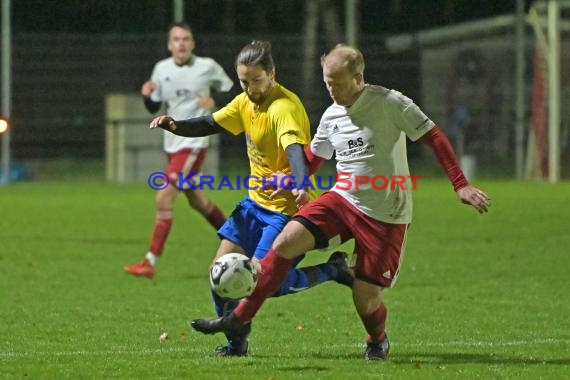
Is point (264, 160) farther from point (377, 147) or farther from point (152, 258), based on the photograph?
point (152, 258)

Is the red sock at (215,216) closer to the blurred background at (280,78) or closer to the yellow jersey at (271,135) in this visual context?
the yellow jersey at (271,135)

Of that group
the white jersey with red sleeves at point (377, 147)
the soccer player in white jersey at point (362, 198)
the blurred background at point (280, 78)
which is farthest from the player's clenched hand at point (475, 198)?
the blurred background at point (280, 78)

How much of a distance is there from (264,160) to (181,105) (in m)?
5.39

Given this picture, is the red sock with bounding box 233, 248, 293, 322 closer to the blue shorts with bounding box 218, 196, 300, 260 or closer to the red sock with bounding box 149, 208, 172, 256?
the blue shorts with bounding box 218, 196, 300, 260

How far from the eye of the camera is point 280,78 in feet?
85.7

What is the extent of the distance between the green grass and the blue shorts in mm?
616

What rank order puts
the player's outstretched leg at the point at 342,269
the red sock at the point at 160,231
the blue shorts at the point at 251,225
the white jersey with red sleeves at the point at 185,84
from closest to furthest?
the blue shorts at the point at 251,225, the player's outstretched leg at the point at 342,269, the red sock at the point at 160,231, the white jersey with red sleeves at the point at 185,84

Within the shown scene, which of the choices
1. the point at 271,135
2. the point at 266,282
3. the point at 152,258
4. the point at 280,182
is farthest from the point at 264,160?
the point at 152,258

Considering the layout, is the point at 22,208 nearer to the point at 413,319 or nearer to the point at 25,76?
the point at 25,76

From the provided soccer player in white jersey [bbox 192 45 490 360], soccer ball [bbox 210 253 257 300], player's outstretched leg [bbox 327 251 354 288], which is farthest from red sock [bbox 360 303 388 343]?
soccer ball [bbox 210 253 257 300]

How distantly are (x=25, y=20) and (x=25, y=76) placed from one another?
2.42m

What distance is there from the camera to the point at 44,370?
6.83 meters

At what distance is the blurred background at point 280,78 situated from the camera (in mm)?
25391

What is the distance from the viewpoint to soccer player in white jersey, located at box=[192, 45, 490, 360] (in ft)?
23.1
